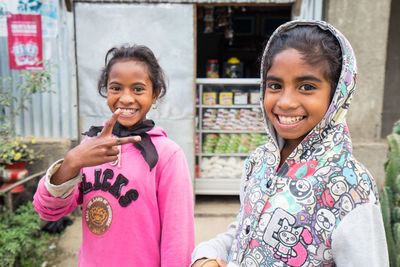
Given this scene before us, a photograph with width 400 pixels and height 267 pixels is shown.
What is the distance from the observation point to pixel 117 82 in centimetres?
144

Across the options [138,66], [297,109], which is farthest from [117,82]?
[297,109]

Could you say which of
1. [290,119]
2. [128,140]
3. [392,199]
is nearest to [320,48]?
[290,119]

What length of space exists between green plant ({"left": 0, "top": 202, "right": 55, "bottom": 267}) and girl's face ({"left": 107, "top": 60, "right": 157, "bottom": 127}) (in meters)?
1.80

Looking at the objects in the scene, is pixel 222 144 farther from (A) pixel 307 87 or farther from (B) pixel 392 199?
(A) pixel 307 87

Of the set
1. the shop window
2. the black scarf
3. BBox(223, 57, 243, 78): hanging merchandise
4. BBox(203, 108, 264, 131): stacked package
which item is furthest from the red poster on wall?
the shop window

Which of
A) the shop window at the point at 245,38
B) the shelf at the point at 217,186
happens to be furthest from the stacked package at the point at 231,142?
→ the shop window at the point at 245,38

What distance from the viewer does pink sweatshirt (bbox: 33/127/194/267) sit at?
54.3 inches

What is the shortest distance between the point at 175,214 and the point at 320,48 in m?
0.83

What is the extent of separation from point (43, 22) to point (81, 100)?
38.2 inches

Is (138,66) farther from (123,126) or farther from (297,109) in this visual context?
(297,109)

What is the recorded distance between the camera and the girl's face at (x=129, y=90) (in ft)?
4.72

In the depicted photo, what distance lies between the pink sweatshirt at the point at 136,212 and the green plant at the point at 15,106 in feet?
6.02

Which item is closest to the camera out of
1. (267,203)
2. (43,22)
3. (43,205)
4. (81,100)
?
A: (267,203)

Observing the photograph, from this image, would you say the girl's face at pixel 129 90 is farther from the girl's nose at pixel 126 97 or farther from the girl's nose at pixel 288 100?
the girl's nose at pixel 288 100
